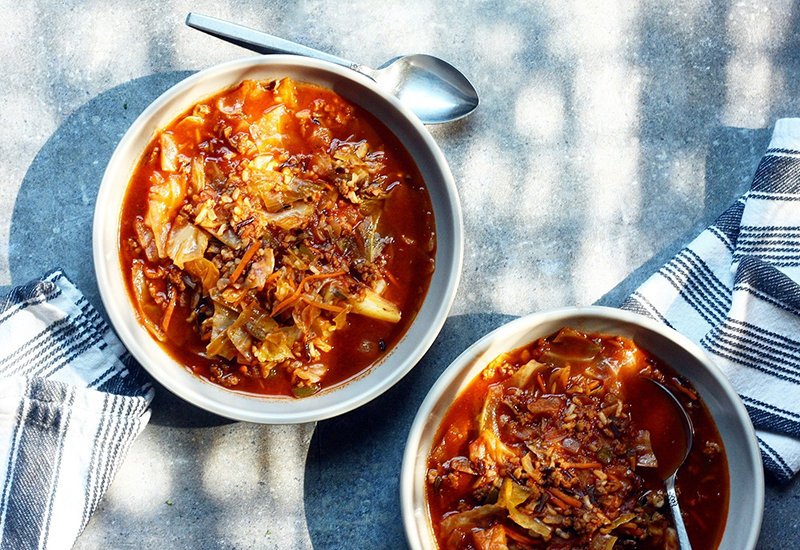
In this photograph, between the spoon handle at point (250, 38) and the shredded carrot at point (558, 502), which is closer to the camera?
the shredded carrot at point (558, 502)

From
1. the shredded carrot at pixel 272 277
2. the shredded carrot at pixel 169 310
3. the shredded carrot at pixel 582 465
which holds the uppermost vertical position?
the shredded carrot at pixel 272 277

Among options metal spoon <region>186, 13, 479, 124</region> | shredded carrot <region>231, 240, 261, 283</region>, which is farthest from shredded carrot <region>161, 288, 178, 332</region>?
metal spoon <region>186, 13, 479, 124</region>

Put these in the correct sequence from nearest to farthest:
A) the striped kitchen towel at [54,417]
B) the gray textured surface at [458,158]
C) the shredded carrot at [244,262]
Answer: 1. the shredded carrot at [244,262]
2. the striped kitchen towel at [54,417]
3. the gray textured surface at [458,158]

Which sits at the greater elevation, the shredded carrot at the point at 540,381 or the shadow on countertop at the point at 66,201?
the shadow on countertop at the point at 66,201

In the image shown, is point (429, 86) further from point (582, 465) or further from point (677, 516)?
point (677, 516)

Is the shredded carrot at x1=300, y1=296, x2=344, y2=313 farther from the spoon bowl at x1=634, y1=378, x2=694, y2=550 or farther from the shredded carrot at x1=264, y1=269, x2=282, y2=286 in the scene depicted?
the spoon bowl at x1=634, y1=378, x2=694, y2=550

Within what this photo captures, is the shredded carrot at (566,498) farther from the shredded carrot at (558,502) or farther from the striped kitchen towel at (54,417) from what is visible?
the striped kitchen towel at (54,417)

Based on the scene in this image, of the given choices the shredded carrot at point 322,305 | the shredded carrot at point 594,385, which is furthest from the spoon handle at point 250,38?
the shredded carrot at point 594,385

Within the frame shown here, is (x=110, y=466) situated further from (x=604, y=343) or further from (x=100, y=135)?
(x=604, y=343)
